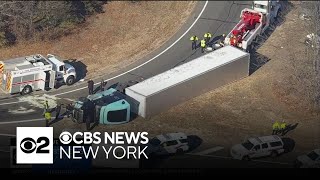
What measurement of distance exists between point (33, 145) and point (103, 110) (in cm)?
549

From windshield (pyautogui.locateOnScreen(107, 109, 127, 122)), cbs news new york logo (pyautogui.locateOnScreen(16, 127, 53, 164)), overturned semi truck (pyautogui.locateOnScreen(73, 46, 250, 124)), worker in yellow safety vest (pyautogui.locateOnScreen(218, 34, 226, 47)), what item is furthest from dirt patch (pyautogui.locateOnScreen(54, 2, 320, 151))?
worker in yellow safety vest (pyautogui.locateOnScreen(218, 34, 226, 47))

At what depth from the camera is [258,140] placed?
109 ft

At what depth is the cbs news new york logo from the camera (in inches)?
1200

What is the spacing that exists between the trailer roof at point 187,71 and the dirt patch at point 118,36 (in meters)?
6.64

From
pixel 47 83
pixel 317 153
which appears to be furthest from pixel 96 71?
pixel 317 153

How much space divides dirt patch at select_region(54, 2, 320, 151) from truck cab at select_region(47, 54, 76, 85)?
235 inches

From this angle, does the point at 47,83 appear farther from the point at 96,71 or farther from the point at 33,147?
the point at 33,147

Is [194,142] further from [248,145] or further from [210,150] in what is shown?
[248,145]

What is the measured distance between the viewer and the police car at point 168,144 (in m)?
32.4

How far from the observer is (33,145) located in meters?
31.5

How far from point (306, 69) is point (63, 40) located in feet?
65.4

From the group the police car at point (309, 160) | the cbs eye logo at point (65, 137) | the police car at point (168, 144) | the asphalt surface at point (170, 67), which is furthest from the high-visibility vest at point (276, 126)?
the cbs eye logo at point (65, 137)

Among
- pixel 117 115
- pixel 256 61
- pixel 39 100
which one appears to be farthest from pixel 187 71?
pixel 39 100

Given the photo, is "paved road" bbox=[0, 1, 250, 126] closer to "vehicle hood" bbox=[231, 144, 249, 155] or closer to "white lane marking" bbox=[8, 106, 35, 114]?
"white lane marking" bbox=[8, 106, 35, 114]
